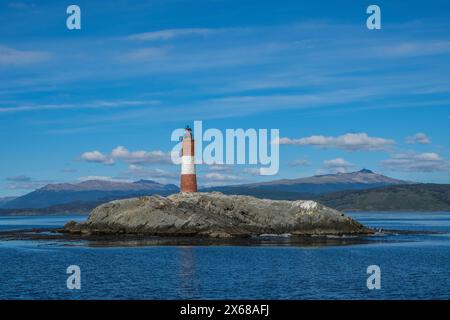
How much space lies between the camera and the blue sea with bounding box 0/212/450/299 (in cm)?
3981

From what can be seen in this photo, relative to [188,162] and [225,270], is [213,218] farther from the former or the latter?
[225,270]

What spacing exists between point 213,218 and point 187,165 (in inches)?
340

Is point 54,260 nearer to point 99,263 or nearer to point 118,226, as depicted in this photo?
point 99,263

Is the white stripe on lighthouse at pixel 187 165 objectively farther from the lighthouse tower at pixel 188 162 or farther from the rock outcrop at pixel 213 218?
the rock outcrop at pixel 213 218

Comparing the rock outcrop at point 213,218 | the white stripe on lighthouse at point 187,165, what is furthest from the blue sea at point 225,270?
the white stripe on lighthouse at point 187,165

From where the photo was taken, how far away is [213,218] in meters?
84.1

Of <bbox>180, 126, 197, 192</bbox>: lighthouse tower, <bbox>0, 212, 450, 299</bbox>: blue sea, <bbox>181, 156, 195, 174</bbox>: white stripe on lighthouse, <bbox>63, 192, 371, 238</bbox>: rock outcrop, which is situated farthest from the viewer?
<bbox>181, 156, 195, 174</bbox>: white stripe on lighthouse

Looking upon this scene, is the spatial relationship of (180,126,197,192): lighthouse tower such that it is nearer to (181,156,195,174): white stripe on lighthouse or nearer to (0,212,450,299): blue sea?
(181,156,195,174): white stripe on lighthouse

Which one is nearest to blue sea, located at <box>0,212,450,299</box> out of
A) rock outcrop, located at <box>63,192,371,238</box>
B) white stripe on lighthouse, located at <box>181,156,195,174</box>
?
rock outcrop, located at <box>63,192,371,238</box>

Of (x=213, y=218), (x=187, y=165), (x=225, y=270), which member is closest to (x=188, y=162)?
(x=187, y=165)

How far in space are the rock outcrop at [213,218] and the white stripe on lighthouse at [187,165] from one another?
306 cm

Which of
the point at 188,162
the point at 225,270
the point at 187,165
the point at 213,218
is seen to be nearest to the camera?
the point at 225,270
